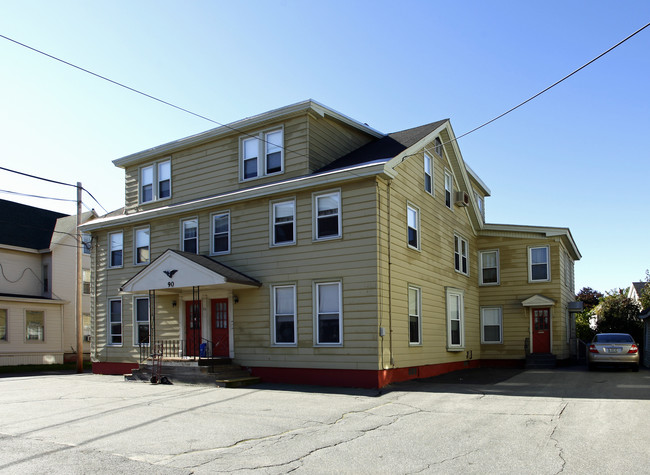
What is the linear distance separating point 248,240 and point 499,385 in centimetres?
837

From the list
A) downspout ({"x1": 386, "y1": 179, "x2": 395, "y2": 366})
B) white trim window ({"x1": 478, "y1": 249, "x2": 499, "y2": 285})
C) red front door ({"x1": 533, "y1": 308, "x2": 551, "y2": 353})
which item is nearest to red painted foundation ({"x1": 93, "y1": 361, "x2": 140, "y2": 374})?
downspout ({"x1": 386, "y1": 179, "x2": 395, "y2": 366})

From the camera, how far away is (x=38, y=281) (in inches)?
1259

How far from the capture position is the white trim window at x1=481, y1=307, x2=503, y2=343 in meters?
24.0

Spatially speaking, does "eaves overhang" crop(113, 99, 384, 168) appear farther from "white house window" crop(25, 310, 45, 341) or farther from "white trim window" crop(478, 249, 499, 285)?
"white house window" crop(25, 310, 45, 341)

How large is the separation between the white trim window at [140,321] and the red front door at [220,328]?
126 inches

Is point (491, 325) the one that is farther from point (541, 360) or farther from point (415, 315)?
point (415, 315)

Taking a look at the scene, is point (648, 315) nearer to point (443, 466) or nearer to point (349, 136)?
point (349, 136)

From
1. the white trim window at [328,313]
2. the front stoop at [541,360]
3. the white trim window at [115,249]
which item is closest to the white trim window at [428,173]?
the white trim window at [328,313]

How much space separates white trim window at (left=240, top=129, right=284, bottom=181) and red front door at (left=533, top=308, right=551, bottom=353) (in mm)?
12850

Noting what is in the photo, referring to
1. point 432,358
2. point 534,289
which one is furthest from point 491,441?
point 534,289

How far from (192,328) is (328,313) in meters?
5.35

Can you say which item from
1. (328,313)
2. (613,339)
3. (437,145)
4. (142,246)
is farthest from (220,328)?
(613,339)

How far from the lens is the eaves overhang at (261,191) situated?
49.8ft

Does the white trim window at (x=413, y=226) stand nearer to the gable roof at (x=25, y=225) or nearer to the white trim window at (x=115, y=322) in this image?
the white trim window at (x=115, y=322)
